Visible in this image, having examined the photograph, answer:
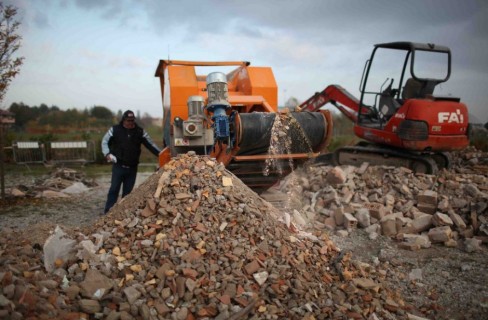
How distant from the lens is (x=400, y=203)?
19.2 feet

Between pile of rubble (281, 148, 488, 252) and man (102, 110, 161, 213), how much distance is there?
109 inches

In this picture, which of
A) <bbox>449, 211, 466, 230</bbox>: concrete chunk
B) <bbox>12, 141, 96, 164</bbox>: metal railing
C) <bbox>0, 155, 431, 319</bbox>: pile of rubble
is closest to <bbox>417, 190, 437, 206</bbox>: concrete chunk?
<bbox>449, 211, 466, 230</bbox>: concrete chunk

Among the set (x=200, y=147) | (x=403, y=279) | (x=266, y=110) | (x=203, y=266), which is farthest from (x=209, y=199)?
(x=403, y=279)

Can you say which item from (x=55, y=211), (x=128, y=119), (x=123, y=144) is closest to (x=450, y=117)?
(x=128, y=119)

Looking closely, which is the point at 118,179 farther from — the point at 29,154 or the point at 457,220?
the point at 29,154

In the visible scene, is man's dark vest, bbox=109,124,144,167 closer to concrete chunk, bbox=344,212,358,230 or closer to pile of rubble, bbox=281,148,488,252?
pile of rubble, bbox=281,148,488,252

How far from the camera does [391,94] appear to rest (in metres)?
7.71

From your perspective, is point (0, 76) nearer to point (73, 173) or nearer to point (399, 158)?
point (73, 173)

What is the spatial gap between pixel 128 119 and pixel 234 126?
222cm

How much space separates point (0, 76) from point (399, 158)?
7.65 m

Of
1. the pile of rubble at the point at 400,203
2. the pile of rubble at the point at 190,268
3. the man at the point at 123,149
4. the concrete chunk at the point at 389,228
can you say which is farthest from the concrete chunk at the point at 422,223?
the man at the point at 123,149

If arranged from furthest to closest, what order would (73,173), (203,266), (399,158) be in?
(73,173)
(399,158)
(203,266)

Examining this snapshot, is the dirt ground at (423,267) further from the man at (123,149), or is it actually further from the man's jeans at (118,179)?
the man at (123,149)

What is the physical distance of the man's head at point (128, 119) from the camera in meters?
5.71
